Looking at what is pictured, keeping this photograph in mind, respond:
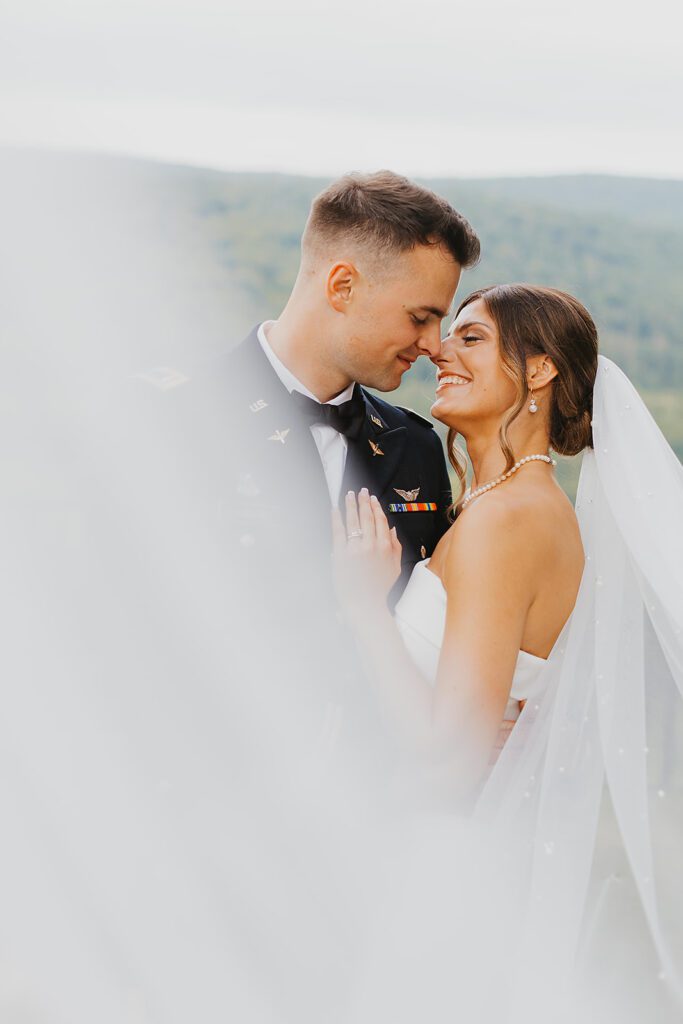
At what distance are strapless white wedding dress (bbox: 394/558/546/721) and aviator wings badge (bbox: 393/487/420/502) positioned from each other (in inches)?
10.1

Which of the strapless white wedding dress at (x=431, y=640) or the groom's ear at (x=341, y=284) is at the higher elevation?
the groom's ear at (x=341, y=284)

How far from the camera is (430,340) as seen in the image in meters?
2.47

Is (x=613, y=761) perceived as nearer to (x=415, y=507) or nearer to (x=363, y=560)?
(x=363, y=560)

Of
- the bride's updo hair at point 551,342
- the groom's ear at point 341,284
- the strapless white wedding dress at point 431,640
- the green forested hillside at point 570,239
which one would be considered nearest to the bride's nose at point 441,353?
the bride's updo hair at point 551,342

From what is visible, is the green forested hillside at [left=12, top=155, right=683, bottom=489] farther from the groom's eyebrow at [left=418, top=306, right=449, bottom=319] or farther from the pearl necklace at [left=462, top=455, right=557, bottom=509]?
the pearl necklace at [left=462, top=455, right=557, bottom=509]

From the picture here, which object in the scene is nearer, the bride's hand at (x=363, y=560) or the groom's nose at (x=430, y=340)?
the bride's hand at (x=363, y=560)

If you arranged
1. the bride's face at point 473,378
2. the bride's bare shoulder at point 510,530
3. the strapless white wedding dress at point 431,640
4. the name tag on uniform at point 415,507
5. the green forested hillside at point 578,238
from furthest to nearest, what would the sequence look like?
the green forested hillside at point 578,238 → the name tag on uniform at point 415,507 → the bride's face at point 473,378 → the strapless white wedding dress at point 431,640 → the bride's bare shoulder at point 510,530

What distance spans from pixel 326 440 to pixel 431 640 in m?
0.56

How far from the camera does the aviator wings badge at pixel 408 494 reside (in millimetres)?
2539

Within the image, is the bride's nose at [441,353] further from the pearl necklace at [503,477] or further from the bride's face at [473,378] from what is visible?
the pearl necklace at [503,477]

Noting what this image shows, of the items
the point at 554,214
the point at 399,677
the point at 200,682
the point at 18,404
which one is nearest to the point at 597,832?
the point at 399,677

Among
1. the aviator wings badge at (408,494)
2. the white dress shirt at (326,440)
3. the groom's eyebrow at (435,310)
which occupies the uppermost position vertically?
the groom's eyebrow at (435,310)

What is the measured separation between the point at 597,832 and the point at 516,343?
1.09 metres

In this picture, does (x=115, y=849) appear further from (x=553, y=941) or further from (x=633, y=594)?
(x=633, y=594)
